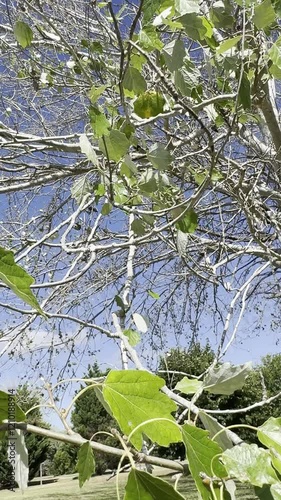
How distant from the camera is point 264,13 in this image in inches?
38.7

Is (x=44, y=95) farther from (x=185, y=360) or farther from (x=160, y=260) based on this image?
(x=185, y=360)

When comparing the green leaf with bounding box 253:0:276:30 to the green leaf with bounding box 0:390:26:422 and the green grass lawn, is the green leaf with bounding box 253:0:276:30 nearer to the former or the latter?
the green leaf with bounding box 0:390:26:422

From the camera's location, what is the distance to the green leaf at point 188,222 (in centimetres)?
134

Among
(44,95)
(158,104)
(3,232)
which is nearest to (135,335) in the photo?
(158,104)

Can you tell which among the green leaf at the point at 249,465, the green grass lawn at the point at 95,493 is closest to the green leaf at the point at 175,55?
the green leaf at the point at 249,465

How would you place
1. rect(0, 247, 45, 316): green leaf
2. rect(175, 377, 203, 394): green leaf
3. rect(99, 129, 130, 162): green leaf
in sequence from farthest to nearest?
rect(99, 129, 130, 162): green leaf
rect(175, 377, 203, 394): green leaf
rect(0, 247, 45, 316): green leaf

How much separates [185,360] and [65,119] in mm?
1657

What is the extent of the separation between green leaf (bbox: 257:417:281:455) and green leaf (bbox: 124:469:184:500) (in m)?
0.10

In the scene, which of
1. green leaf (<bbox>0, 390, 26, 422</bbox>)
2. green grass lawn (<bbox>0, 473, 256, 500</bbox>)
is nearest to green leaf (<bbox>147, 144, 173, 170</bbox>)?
green leaf (<bbox>0, 390, 26, 422</bbox>)

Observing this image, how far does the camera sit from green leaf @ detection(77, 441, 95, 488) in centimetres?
40

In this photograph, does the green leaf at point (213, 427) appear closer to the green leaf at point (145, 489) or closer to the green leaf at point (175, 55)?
the green leaf at point (145, 489)

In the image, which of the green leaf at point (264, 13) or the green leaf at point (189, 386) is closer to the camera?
the green leaf at point (189, 386)

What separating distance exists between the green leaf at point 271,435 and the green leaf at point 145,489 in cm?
10

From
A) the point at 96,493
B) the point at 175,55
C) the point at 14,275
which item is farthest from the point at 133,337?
the point at 96,493
